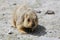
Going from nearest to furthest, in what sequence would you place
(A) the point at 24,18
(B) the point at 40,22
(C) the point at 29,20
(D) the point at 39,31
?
1. (C) the point at 29,20
2. (A) the point at 24,18
3. (D) the point at 39,31
4. (B) the point at 40,22

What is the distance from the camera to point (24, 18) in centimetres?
737

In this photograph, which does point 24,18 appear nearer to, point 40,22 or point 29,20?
point 29,20

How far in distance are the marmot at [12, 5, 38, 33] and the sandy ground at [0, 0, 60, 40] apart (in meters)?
0.24

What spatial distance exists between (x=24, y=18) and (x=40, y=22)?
3.56ft

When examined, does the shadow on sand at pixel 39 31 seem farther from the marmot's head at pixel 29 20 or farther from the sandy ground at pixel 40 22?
the marmot's head at pixel 29 20

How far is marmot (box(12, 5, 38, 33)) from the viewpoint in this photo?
7191 millimetres

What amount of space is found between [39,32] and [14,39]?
905mm

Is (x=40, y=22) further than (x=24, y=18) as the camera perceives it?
Yes

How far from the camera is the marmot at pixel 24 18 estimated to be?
719 cm

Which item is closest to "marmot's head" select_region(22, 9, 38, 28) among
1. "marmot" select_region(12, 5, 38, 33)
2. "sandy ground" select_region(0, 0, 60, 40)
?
"marmot" select_region(12, 5, 38, 33)

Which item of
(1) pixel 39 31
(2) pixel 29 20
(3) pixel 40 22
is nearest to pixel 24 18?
(2) pixel 29 20

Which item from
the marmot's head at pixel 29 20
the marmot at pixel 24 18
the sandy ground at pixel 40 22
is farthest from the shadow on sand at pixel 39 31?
the marmot's head at pixel 29 20

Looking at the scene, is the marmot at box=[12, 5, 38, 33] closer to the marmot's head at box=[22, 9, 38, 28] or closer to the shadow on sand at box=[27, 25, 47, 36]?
the marmot's head at box=[22, 9, 38, 28]

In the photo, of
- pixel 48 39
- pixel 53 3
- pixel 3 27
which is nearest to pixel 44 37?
pixel 48 39
